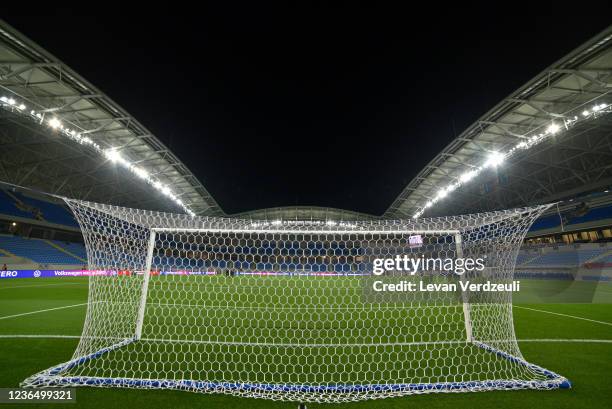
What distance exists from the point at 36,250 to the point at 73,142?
12.8 metres

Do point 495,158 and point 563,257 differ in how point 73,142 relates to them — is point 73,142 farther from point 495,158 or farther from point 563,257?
point 563,257

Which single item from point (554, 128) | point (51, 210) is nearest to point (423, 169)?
point (554, 128)

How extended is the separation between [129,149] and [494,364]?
67.4 ft

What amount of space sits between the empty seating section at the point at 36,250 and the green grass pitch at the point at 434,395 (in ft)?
66.7

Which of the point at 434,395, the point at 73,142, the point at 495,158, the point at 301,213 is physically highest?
the point at 301,213

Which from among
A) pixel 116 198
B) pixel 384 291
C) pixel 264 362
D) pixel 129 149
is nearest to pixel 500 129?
pixel 384 291

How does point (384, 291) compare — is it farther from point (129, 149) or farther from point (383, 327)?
point (129, 149)

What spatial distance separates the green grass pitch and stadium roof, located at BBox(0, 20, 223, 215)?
8375 mm

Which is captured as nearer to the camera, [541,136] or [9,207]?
[541,136]

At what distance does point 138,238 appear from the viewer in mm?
5055

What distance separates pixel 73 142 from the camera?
17797 mm

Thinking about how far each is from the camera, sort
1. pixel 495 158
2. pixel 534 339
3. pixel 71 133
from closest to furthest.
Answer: pixel 534 339 < pixel 71 133 < pixel 495 158

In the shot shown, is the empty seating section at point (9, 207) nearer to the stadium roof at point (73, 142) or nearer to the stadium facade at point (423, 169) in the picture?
the stadium facade at point (423, 169)

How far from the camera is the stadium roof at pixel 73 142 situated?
11117mm
